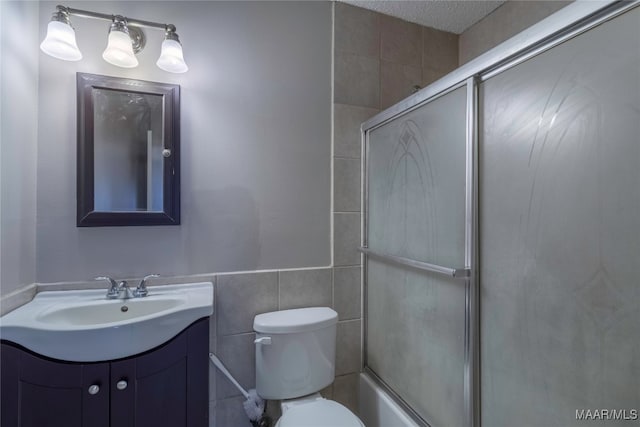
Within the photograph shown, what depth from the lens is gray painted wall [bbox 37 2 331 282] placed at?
1.26 m

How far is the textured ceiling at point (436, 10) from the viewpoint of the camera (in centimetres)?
167

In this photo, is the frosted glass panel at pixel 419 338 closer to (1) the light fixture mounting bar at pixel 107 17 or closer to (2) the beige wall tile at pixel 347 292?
(2) the beige wall tile at pixel 347 292

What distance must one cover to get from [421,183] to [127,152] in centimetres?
128

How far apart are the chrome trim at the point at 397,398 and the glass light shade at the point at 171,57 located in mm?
1775

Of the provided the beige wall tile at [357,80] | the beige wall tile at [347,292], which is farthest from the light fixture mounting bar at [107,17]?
the beige wall tile at [347,292]

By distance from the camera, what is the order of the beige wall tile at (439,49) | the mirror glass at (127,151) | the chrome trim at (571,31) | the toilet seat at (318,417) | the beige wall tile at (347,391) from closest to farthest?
the chrome trim at (571,31) < the toilet seat at (318,417) < the mirror glass at (127,151) < the beige wall tile at (347,391) < the beige wall tile at (439,49)

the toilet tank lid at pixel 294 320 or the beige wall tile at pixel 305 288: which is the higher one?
the beige wall tile at pixel 305 288

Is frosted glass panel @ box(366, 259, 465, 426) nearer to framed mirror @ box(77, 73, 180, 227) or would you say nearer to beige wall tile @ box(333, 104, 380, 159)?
beige wall tile @ box(333, 104, 380, 159)

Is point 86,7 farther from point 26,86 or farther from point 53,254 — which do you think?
point 53,254

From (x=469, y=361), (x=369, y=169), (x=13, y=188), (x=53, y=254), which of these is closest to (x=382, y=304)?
(x=469, y=361)

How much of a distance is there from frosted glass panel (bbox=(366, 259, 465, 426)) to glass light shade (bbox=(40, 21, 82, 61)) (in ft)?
5.29

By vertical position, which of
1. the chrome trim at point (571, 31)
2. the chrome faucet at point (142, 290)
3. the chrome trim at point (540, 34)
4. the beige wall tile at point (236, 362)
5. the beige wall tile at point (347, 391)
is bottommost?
the beige wall tile at point (347, 391)

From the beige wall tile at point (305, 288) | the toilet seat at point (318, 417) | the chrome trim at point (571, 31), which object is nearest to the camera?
the chrome trim at point (571, 31)

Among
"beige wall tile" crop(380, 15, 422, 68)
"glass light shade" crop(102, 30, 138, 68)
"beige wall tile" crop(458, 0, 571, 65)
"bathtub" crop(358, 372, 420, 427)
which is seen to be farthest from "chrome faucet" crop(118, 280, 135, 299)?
"beige wall tile" crop(458, 0, 571, 65)
